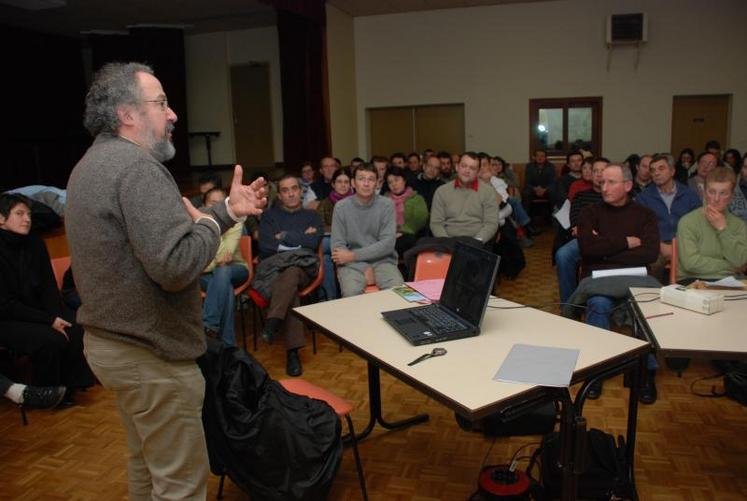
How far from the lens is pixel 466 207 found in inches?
182

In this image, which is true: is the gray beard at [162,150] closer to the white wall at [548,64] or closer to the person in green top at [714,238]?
the person in green top at [714,238]

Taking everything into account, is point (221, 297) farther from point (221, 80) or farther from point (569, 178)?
point (221, 80)

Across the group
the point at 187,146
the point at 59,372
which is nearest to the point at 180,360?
the point at 59,372

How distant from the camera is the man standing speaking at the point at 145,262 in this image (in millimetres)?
1394

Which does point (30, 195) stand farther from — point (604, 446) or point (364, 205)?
point (604, 446)

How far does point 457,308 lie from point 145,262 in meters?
1.16

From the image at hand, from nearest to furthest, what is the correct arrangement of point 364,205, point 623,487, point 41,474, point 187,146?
1. point 623,487
2. point 41,474
3. point 364,205
4. point 187,146

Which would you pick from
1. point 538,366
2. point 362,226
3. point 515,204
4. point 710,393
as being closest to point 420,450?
point 538,366

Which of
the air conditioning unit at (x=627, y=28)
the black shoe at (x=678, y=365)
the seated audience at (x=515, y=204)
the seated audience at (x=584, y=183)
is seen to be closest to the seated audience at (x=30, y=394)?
the black shoe at (x=678, y=365)

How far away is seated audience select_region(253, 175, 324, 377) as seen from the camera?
3604 mm

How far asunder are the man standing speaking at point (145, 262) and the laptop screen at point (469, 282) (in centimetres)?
82

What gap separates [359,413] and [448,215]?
2.14 m

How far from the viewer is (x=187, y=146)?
9938 mm

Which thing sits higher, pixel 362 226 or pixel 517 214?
pixel 362 226
